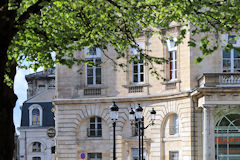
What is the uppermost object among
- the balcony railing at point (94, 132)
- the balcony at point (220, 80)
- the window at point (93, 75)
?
the window at point (93, 75)

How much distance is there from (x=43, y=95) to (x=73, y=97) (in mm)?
31637

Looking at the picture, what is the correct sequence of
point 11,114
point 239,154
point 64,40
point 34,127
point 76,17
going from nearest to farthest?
point 11,114 → point 64,40 → point 76,17 → point 239,154 → point 34,127

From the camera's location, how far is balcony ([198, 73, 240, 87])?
123 ft

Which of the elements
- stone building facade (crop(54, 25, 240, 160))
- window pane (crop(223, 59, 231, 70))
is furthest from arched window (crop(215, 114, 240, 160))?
window pane (crop(223, 59, 231, 70))

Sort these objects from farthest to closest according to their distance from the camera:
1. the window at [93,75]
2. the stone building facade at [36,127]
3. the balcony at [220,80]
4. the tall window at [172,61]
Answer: the stone building facade at [36,127] → the window at [93,75] → the tall window at [172,61] → the balcony at [220,80]

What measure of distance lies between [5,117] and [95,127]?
97.9 feet

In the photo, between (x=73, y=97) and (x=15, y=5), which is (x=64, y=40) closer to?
(x=15, y=5)

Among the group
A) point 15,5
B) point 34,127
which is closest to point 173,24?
point 15,5

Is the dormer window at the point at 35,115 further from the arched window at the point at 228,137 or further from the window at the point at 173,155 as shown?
the arched window at the point at 228,137

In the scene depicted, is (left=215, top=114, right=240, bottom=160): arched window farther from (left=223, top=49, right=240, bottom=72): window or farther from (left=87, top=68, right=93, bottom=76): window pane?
(left=87, top=68, right=93, bottom=76): window pane

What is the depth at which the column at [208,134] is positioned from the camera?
3697cm

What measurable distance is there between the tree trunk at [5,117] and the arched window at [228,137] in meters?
23.9

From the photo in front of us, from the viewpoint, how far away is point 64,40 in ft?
59.9

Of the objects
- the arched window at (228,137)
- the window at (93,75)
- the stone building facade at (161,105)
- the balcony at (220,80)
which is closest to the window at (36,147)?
the stone building facade at (161,105)
